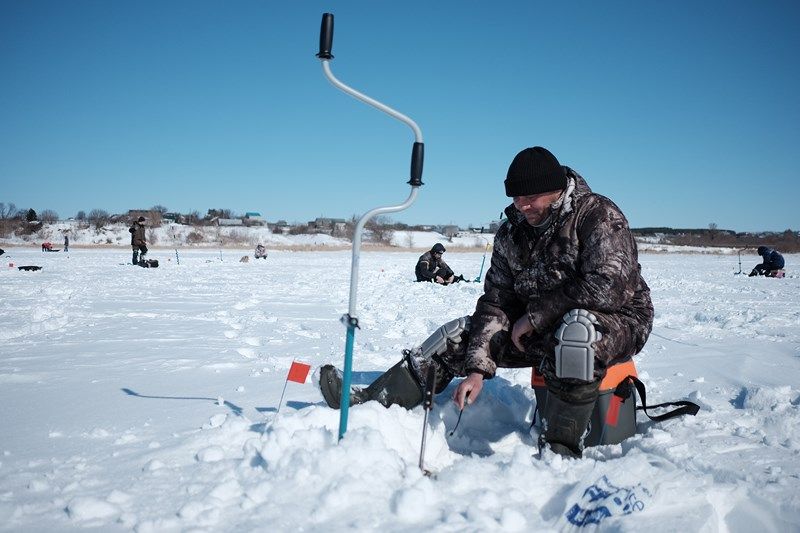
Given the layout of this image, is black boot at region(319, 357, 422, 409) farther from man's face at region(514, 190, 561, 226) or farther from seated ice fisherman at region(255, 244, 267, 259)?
seated ice fisherman at region(255, 244, 267, 259)

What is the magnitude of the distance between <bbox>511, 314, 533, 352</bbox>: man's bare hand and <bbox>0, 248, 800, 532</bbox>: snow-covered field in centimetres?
58

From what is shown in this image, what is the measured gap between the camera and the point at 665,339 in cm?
562

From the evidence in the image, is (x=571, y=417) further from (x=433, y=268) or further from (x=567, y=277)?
(x=433, y=268)

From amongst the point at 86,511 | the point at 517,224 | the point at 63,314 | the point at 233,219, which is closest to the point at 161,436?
the point at 86,511

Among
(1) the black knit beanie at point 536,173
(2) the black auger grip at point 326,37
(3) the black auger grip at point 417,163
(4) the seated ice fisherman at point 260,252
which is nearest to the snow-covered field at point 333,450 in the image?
(3) the black auger grip at point 417,163

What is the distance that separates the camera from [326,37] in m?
2.41

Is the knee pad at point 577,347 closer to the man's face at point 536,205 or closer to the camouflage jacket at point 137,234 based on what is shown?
the man's face at point 536,205

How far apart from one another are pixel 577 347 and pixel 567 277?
48 cm

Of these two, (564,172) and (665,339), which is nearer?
(564,172)

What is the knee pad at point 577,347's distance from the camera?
7.57 feet

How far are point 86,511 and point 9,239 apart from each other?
62787 millimetres

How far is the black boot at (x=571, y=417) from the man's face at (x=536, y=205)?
92cm

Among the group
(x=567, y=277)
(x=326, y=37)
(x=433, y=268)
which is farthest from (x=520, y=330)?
(x=433, y=268)

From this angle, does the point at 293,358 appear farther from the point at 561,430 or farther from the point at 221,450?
the point at 561,430
